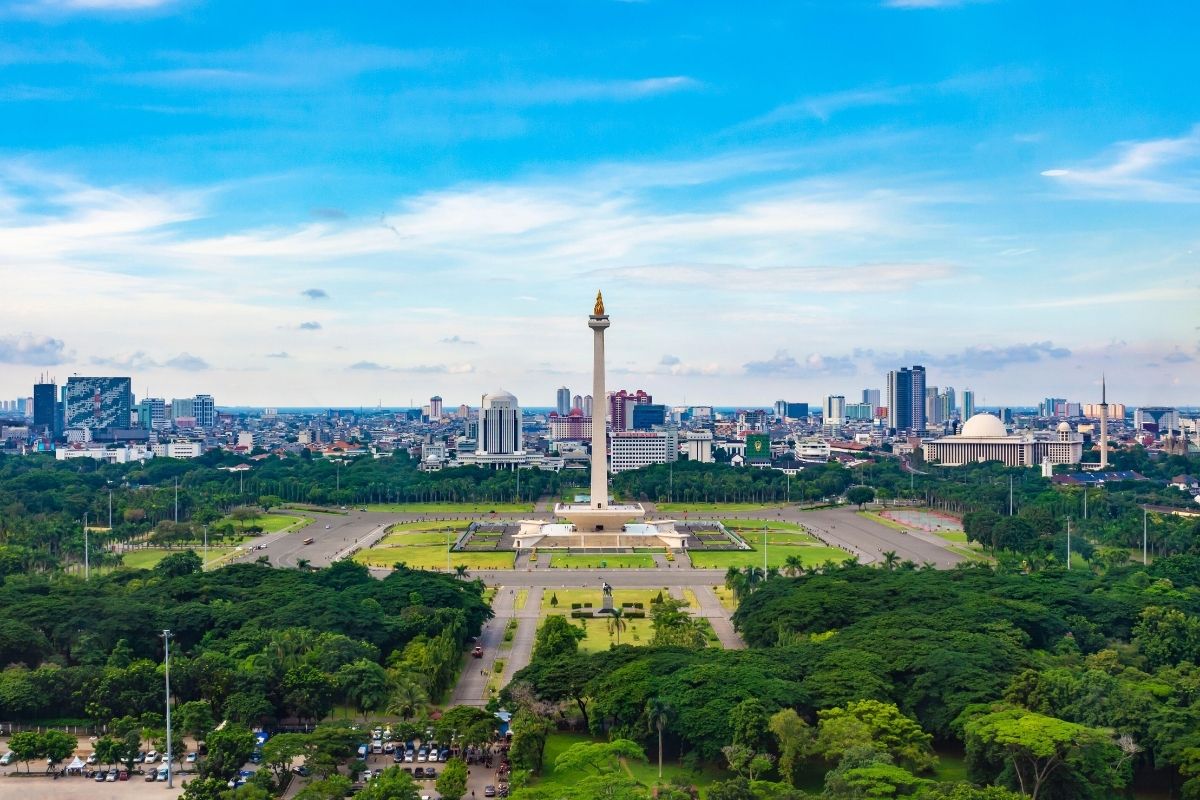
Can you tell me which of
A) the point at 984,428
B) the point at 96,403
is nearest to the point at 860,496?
the point at 984,428

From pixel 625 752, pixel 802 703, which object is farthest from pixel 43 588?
pixel 802 703

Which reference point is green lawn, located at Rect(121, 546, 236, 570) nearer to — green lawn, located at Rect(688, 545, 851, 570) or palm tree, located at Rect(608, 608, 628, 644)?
green lawn, located at Rect(688, 545, 851, 570)

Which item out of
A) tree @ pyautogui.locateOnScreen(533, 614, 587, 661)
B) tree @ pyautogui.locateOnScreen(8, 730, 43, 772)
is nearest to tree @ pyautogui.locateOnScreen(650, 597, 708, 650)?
tree @ pyautogui.locateOnScreen(533, 614, 587, 661)

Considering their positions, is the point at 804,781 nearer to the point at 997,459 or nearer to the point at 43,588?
the point at 43,588

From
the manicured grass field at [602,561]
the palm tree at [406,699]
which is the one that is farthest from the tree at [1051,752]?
the manicured grass field at [602,561]

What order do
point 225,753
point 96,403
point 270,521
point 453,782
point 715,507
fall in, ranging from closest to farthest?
point 453,782
point 225,753
point 270,521
point 715,507
point 96,403

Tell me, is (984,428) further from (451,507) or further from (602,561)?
(602,561)
